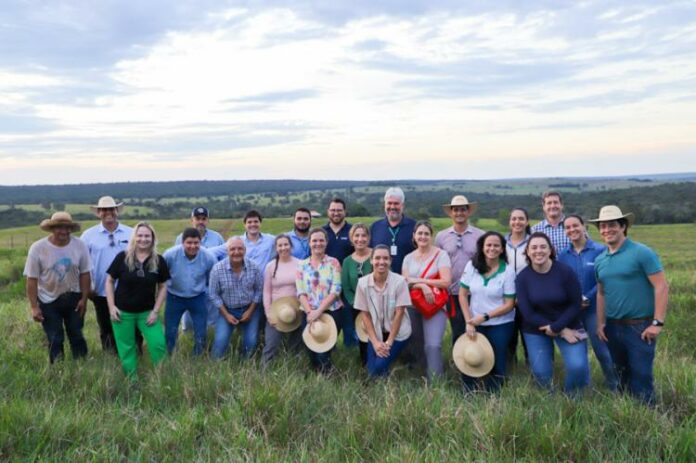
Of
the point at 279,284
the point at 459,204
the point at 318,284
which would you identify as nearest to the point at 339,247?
the point at 318,284

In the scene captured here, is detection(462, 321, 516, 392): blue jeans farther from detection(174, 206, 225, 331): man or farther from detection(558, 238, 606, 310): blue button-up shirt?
detection(174, 206, 225, 331): man

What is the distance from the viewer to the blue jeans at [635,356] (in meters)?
5.55

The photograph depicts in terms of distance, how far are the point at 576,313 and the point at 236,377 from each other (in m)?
3.28

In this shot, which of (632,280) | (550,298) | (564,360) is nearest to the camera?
(632,280)

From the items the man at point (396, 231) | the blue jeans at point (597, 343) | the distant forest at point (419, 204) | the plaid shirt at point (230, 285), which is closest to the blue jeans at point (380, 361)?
the man at point (396, 231)

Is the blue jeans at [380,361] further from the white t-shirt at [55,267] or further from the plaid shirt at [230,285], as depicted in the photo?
the white t-shirt at [55,267]

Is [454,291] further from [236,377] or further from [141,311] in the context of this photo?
[141,311]

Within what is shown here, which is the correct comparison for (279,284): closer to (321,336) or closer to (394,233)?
(321,336)

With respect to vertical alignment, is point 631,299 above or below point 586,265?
below

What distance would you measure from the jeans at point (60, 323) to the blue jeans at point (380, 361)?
10.5 ft

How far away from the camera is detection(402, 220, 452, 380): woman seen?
6.50m

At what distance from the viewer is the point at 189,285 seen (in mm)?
7059

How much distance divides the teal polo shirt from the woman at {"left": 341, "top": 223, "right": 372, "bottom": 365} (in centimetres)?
255

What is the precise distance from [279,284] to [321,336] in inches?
31.2
